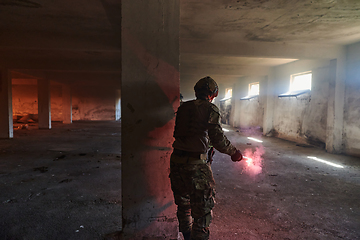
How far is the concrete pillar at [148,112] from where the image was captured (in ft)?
7.22

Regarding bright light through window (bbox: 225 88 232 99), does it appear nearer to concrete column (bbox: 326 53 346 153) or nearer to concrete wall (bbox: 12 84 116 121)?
concrete wall (bbox: 12 84 116 121)

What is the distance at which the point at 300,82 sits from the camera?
8891 millimetres

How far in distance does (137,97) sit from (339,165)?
18.9ft

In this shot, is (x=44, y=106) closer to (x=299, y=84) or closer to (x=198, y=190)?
(x=198, y=190)

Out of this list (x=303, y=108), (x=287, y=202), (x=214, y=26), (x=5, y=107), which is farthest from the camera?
(x=5, y=107)

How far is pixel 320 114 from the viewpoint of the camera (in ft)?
25.0

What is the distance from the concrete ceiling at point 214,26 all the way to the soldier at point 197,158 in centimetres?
296

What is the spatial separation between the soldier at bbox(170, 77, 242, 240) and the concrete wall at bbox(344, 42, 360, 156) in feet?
20.9

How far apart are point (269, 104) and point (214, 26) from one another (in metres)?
6.59

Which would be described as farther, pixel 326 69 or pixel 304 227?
pixel 326 69

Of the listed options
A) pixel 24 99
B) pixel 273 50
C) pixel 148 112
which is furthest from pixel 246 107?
pixel 24 99

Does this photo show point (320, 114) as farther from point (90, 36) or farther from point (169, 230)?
point (90, 36)

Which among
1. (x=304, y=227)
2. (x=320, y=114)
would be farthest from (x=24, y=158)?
(x=320, y=114)

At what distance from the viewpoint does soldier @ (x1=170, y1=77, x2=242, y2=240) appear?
6.22 feet
